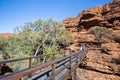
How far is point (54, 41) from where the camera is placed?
3269 centimetres

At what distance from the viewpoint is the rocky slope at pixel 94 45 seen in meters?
18.1

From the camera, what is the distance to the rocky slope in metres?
18.1

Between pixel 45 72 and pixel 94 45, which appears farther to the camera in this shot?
pixel 94 45

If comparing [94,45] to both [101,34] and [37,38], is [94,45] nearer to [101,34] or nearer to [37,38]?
[101,34]

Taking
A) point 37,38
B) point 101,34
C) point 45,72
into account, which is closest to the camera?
point 45,72

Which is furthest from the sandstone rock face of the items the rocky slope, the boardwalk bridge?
the boardwalk bridge

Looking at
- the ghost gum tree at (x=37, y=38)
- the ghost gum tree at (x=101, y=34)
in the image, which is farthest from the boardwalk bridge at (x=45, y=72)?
the ghost gum tree at (x=101, y=34)

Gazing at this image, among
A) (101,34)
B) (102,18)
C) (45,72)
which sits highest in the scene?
(102,18)

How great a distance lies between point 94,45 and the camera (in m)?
41.8

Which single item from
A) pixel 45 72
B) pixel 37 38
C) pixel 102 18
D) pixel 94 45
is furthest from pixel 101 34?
pixel 45 72

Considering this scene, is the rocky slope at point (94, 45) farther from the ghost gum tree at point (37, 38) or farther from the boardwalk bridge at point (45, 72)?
the boardwalk bridge at point (45, 72)

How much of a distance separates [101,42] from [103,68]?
930 inches

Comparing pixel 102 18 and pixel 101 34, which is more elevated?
pixel 102 18

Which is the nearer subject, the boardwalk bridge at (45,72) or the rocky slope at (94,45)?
the boardwalk bridge at (45,72)
